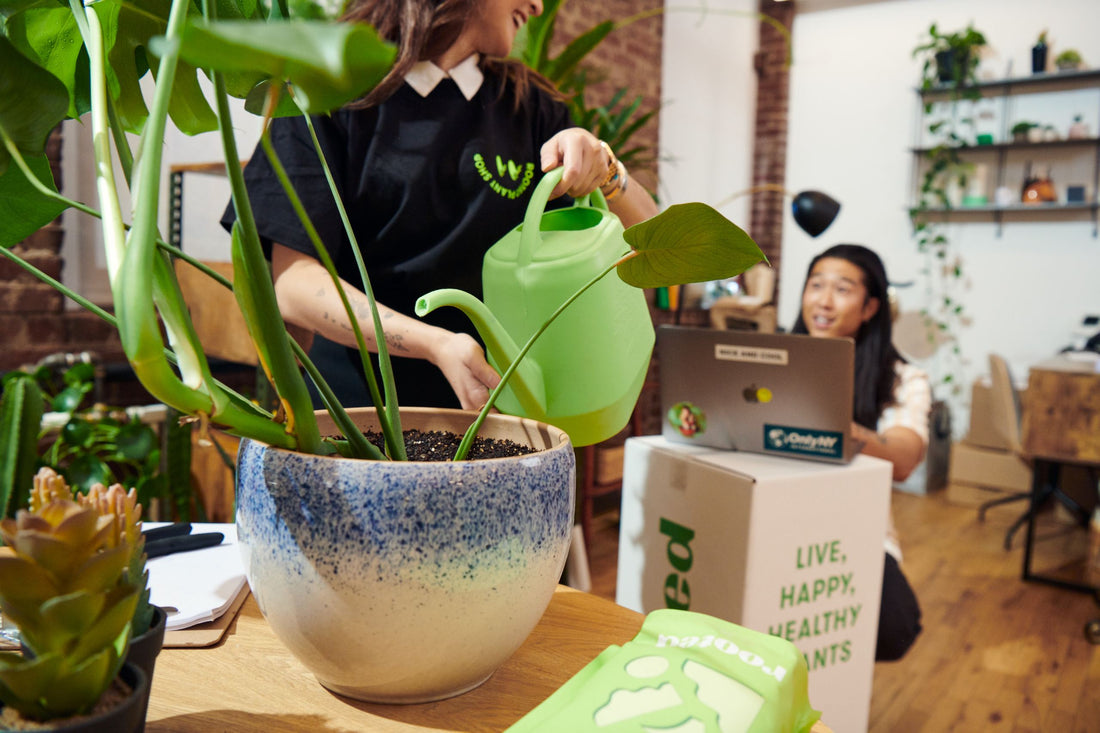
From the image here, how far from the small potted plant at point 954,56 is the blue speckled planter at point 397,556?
5.49 meters

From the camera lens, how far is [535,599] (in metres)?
0.47

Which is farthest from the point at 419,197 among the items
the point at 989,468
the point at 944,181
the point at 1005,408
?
the point at 944,181

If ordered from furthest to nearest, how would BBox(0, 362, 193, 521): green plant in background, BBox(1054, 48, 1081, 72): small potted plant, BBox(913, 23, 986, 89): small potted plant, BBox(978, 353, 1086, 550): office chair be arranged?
BBox(913, 23, 986, 89): small potted plant < BBox(1054, 48, 1081, 72): small potted plant < BBox(978, 353, 1086, 550): office chair < BBox(0, 362, 193, 521): green plant in background

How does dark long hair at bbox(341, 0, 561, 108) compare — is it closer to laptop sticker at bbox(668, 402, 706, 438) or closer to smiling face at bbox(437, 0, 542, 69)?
smiling face at bbox(437, 0, 542, 69)

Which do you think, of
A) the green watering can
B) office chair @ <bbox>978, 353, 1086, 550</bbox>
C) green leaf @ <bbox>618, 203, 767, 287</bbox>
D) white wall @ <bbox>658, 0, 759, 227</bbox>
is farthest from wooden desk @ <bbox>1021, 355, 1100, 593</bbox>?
green leaf @ <bbox>618, 203, 767, 287</bbox>

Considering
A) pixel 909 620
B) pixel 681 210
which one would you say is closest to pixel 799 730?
pixel 681 210

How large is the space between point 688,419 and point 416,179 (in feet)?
2.40

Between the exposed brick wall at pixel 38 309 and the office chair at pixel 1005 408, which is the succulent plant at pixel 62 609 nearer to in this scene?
the exposed brick wall at pixel 38 309

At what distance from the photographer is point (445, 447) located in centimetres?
55

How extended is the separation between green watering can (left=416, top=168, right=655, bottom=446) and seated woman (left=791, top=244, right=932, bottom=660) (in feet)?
4.61

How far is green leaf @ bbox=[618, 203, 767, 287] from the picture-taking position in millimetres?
411

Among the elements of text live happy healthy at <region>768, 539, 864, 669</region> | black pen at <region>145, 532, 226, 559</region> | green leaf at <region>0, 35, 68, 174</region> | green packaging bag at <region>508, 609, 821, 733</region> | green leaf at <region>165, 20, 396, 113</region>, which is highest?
green leaf at <region>0, 35, 68, 174</region>

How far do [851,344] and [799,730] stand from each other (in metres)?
0.97

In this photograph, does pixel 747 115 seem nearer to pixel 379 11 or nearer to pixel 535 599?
pixel 379 11
